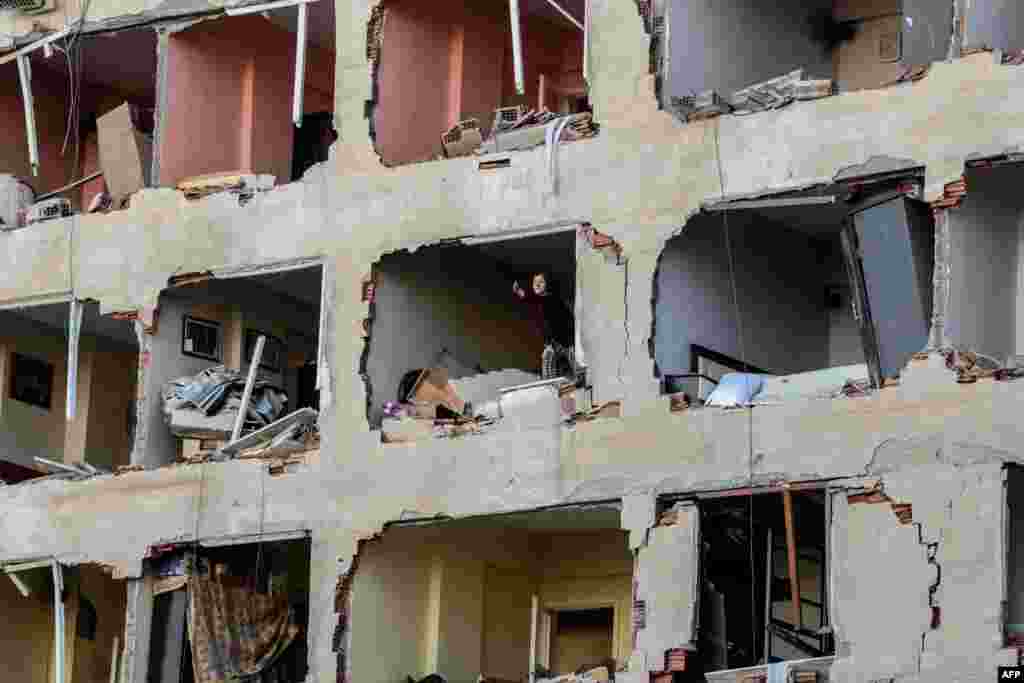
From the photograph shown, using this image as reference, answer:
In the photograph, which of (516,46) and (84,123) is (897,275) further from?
(84,123)

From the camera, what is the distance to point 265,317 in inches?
1544

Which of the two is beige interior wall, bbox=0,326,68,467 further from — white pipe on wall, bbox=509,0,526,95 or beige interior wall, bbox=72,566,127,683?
white pipe on wall, bbox=509,0,526,95

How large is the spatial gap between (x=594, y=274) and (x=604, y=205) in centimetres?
76

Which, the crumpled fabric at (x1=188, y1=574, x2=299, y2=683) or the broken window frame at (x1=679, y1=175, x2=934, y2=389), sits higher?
the broken window frame at (x1=679, y1=175, x2=934, y2=389)

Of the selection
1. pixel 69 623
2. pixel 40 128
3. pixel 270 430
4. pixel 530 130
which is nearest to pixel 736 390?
pixel 530 130

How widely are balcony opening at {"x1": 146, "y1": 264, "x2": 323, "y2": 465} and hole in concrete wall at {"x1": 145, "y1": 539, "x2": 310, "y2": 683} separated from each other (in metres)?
1.31

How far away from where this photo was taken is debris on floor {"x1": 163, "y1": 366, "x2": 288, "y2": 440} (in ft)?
123

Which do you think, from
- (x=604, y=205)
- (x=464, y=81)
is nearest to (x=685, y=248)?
(x=604, y=205)

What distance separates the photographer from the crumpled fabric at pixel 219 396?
37594 millimetres

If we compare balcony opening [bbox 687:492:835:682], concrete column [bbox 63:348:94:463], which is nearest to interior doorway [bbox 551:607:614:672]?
balcony opening [bbox 687:492:835:682]

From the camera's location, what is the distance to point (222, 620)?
1443 inches

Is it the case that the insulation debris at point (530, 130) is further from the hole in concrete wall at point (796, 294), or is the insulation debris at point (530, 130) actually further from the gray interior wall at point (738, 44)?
the hole in concrete wall at point (796, 294)

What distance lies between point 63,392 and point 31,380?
52 centimetres

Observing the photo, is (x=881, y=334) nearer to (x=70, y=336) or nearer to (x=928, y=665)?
(x=928, y=665)
